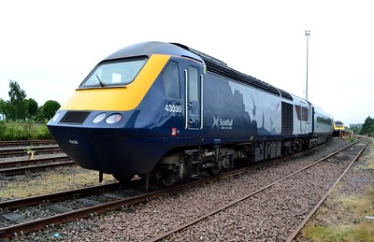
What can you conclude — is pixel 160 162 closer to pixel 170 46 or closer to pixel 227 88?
pixel 170 46

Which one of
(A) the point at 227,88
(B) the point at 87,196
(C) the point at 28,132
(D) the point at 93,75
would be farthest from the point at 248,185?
(C) the point at 28,132

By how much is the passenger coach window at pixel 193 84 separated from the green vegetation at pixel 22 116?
1870 cm

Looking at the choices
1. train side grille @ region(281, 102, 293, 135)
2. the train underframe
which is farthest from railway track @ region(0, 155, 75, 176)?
train side grille @ region(281, 102, 293, 135)

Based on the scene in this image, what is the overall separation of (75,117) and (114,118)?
3.24ft

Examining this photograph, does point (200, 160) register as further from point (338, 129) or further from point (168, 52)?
point (338, 129)

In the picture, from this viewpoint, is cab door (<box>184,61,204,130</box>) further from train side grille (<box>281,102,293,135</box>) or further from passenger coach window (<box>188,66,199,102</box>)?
train side grille (<box>281,102,293,135</box>)

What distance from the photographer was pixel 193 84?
765 cm

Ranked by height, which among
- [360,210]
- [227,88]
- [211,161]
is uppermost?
[227,88]

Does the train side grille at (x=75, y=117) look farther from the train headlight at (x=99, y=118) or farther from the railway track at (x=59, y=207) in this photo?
the railway track at (x=59, y=207)

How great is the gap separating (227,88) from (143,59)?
3327mm

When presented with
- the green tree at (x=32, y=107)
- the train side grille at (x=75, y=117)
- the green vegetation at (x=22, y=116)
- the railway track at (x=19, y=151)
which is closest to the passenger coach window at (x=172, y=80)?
the train side grille at (x=75, y=117)

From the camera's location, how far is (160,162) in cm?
705

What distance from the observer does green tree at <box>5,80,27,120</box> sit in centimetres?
7681

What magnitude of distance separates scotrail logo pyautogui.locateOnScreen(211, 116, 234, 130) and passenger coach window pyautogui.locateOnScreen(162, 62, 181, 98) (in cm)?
178
